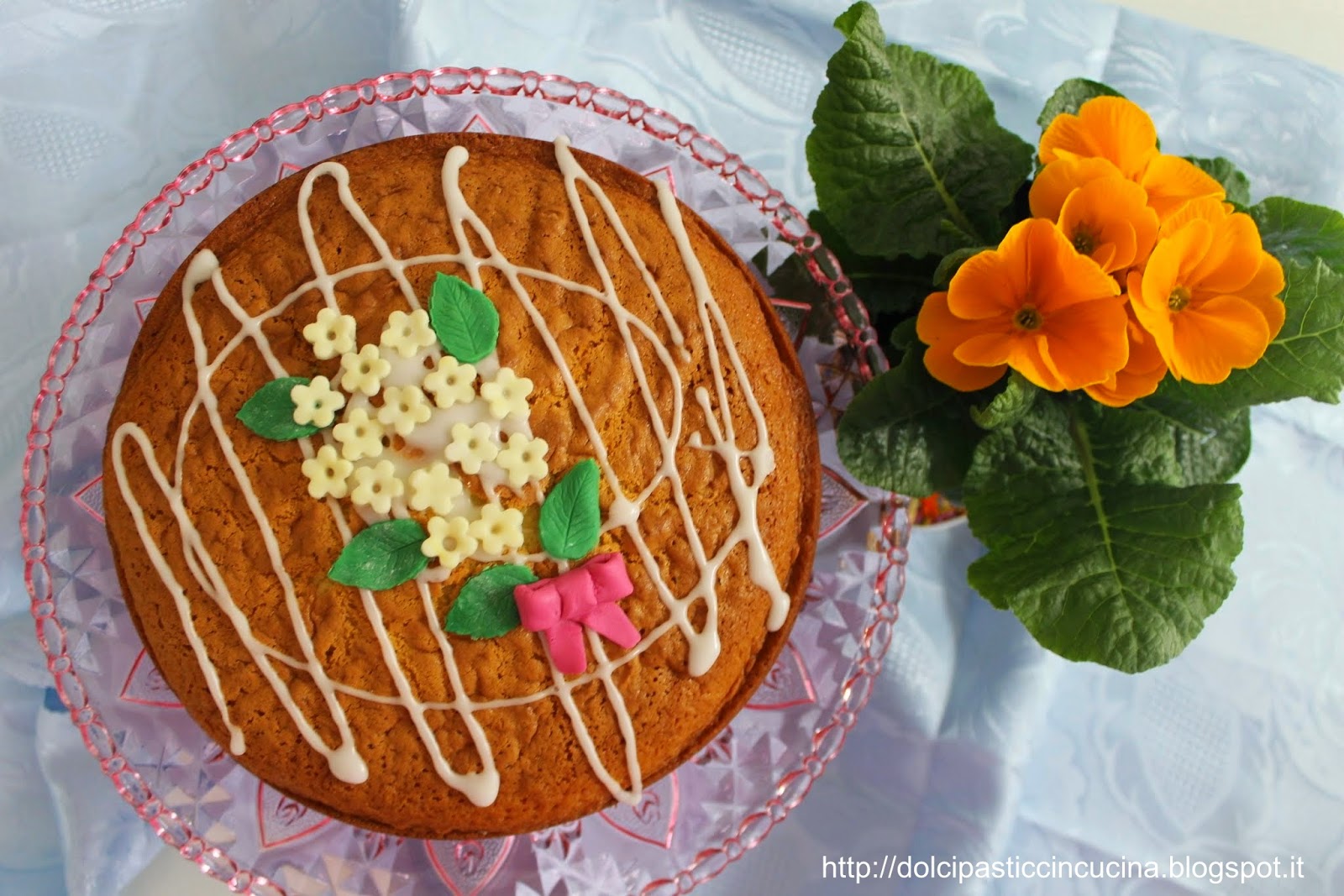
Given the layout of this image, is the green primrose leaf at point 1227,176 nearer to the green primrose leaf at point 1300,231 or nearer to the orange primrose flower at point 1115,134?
the green primrose leaf at point 1300,231

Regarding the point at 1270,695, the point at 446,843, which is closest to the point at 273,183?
the point at 446,843

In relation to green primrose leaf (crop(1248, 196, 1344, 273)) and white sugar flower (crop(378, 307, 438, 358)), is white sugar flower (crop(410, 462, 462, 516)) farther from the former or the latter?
green primrose leaf (crop(1248, 196, 1344, 273))

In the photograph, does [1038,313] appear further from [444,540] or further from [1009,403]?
[444,540]

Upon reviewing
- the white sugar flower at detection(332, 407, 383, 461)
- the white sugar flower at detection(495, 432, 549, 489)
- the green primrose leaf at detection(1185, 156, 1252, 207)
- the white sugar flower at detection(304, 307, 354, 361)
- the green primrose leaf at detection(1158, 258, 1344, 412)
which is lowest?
the green primrose leaf at detection(1158, 258, 1344, 412)

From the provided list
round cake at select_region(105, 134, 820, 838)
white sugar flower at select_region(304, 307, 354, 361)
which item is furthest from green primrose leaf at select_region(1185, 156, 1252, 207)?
white sugar flower at select_region(304, 307, 354, 361)

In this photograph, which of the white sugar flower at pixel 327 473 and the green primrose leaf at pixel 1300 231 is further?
the green primrose leaf at pixel 1300 231

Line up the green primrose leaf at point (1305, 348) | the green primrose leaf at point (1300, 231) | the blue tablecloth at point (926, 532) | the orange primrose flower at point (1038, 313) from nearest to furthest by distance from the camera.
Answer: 1. the orange primrose flower at point (1038, 313)
2. the green primrose leaf at point (1305, 348)
3. the green primrose leaf at point (1300, 231)
4. the blue tablecloth at point (926, 532)

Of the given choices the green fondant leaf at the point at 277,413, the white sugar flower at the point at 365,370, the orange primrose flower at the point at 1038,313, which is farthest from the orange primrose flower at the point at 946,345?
the green fondant leaf at the point at 277,413
